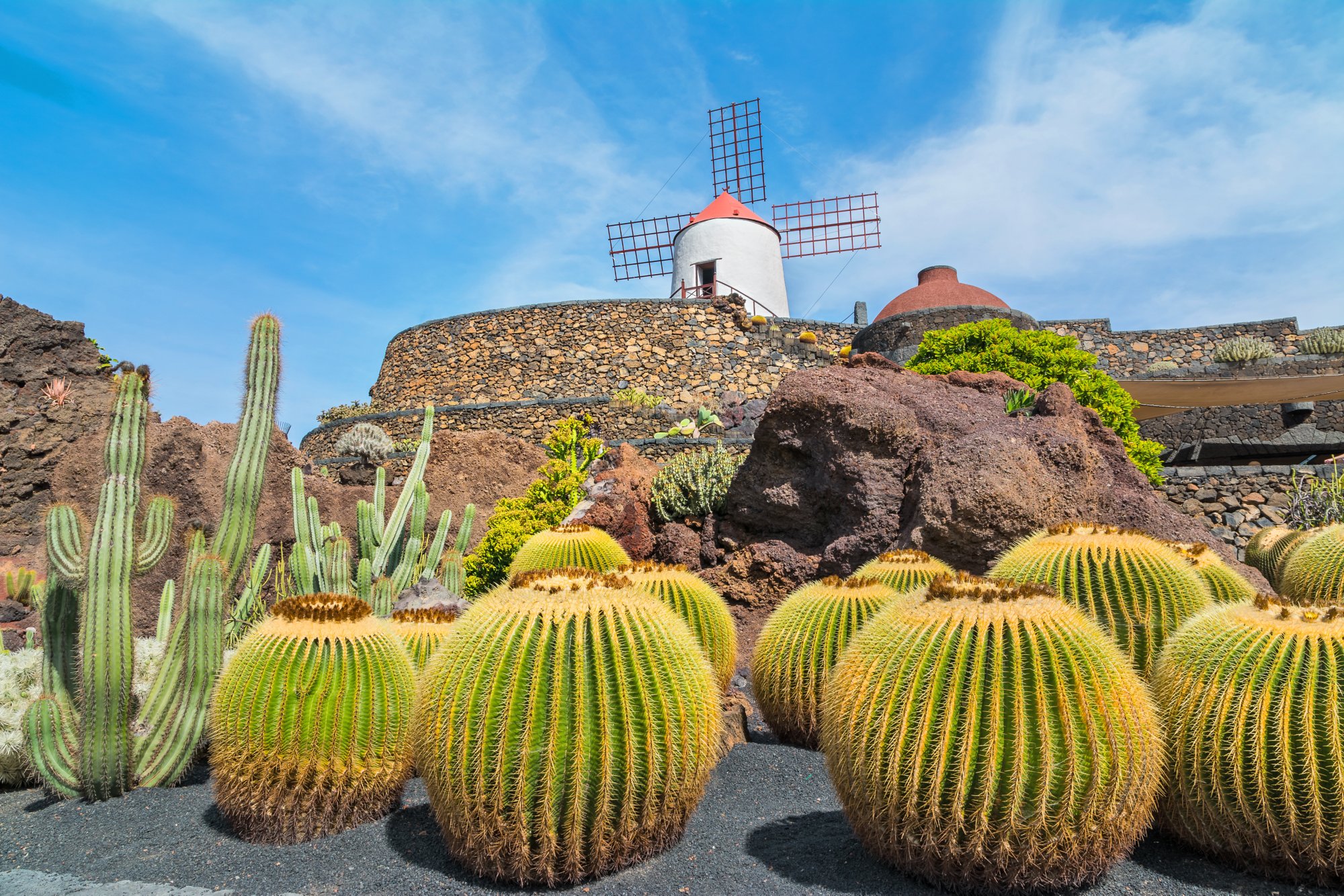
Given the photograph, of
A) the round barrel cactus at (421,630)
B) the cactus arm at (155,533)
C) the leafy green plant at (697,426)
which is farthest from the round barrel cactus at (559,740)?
the leafy green plant at (697,426)

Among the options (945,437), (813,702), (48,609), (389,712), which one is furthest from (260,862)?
(945,437)

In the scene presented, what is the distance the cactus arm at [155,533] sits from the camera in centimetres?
467

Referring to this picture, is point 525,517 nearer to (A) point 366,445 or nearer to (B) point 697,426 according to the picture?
(B) point 697,426

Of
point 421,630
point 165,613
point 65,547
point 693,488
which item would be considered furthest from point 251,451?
point 693,488

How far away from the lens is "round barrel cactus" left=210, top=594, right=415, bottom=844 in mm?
3621

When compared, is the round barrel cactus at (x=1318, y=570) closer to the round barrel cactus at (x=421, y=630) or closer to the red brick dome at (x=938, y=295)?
the round barrel cactus at (x=421, y=630)

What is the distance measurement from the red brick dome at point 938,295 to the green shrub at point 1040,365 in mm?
7690

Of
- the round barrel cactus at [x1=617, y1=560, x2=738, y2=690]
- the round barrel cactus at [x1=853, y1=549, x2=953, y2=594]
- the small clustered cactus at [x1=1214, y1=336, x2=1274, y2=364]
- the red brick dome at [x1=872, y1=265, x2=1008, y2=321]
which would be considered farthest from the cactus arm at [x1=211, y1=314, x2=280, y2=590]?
the small clustered cactus at [x1=1214, y1=336, x2=1274, y2=364]

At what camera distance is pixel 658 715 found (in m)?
3.08

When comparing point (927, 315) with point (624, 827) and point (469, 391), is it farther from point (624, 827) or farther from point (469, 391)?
point (624, 827)

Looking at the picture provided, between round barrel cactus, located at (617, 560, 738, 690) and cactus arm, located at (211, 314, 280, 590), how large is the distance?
A: 2227 mm

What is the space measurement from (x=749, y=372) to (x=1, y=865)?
1918 cm

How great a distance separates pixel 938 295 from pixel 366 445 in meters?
15.3

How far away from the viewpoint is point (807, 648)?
177 inches
